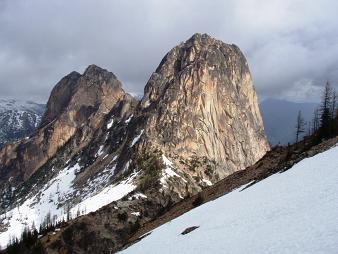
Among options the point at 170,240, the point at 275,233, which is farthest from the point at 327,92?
the point at 275,233

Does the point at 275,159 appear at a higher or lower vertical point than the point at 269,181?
higher

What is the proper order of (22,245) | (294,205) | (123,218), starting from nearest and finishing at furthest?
1. (294,205)
2. (22,245)
3. (123,218)

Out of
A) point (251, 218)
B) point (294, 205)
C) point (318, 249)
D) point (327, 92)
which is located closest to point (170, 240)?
point (251, 218)

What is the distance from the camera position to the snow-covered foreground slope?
22.5 m

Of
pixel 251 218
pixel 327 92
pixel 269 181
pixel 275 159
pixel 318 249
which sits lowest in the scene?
pixel 318 249

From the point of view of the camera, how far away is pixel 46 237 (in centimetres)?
16375

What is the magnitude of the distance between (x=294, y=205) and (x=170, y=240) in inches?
513

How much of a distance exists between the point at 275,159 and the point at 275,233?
1392 inches

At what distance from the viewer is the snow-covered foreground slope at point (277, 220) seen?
22469 millimetres

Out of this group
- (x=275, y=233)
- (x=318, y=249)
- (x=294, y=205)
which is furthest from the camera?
(x=294, y=205)

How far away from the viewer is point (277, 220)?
88.9 ft

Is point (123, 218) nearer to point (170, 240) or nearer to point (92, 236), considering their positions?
point (92, 236)

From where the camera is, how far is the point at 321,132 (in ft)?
183

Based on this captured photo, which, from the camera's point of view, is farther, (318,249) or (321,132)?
(321,132)
